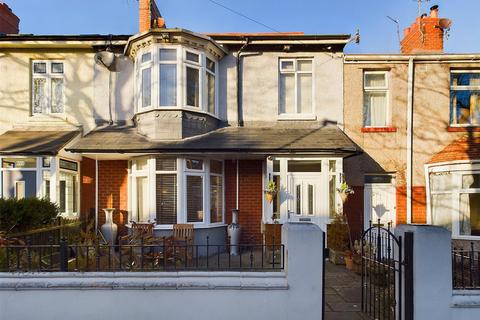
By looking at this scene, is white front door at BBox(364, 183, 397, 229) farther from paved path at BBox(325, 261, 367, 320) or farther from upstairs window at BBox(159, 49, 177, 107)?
upstairs window at BBox(159, 49, 177, 107)

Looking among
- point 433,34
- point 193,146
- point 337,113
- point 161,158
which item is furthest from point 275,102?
point 433,34

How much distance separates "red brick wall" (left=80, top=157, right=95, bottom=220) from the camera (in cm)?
1093

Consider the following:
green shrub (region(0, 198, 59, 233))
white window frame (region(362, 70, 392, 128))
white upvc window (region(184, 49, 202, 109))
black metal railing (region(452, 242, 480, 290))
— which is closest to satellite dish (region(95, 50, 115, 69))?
white upvc window (region(184, 49, 202, 109))

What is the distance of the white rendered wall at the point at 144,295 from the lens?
4.60m

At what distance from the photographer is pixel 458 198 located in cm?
999

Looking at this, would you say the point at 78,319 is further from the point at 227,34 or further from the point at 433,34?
the point at 433,34

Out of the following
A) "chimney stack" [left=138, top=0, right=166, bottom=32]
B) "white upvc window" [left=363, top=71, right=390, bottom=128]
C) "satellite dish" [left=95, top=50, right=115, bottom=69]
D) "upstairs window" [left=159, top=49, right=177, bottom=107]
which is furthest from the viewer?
"chimney stack" [left=138, top=0, right=166, bottom=32]

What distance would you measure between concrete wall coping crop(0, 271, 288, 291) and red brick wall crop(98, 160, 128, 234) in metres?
6.30

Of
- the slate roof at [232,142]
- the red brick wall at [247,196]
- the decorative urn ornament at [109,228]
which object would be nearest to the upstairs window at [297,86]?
the slate roof at [232,142]

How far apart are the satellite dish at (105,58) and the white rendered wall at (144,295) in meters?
7.52

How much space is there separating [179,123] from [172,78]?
1270 millimetres

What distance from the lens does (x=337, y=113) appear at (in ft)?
35.9

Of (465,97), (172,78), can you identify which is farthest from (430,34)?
(172,78)

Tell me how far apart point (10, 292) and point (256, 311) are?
3150 mm
